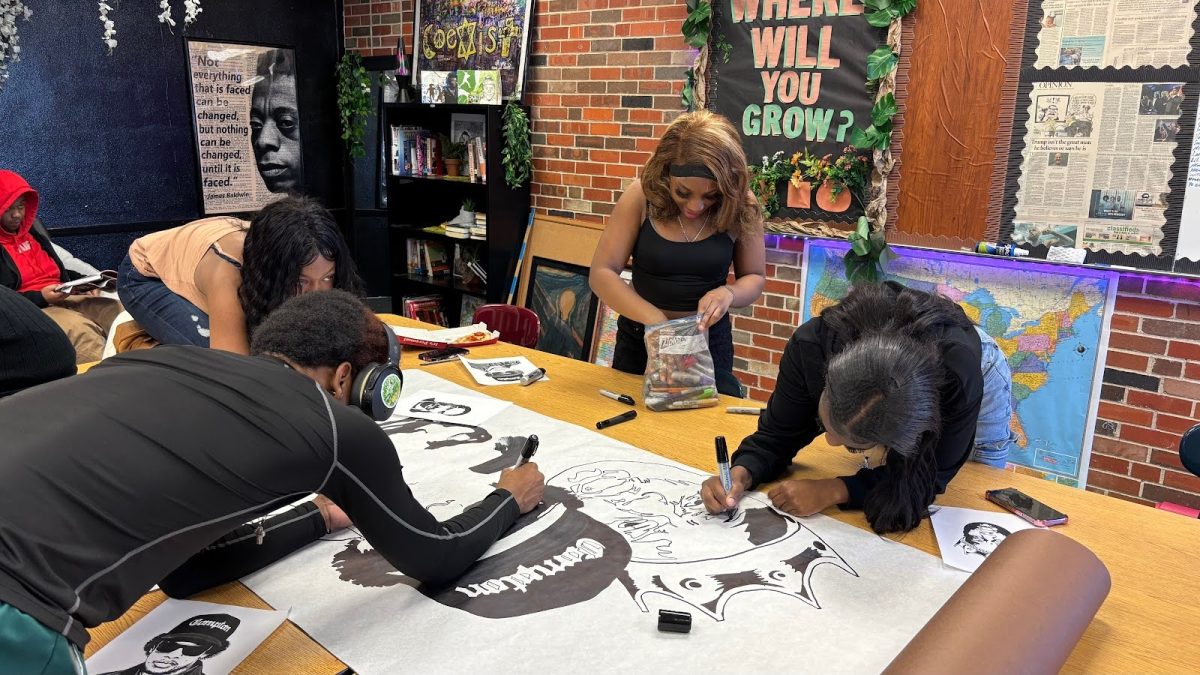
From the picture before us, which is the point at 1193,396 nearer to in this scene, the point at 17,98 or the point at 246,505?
the point at 246,505

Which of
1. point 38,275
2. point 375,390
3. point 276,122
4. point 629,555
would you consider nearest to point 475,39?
point 276,122

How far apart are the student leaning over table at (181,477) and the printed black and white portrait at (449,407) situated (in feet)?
2.47

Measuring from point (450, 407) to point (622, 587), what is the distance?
40.8 inches

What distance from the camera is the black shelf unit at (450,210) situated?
16.2 ft

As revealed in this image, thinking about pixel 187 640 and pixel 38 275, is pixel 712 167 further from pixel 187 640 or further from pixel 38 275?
pixel 38 275

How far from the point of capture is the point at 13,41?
15.3 ft

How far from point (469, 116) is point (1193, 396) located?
4.07 m

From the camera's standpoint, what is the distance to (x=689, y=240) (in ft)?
8.39

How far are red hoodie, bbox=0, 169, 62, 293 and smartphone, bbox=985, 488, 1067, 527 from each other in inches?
176

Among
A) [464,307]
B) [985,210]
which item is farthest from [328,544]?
[464,307]

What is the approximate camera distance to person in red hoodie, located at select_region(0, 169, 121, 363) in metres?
4.09

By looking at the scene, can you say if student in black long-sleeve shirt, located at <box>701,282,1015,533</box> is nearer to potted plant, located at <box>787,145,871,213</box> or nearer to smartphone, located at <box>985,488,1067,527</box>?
smartphone, located at <box>985,488,1067,527</box>

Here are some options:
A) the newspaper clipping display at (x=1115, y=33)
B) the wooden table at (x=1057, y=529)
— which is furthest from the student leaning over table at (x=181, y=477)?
the newspaper clipping display at (x=1115, y=33)

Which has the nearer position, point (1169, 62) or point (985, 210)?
point (1169, 62)
